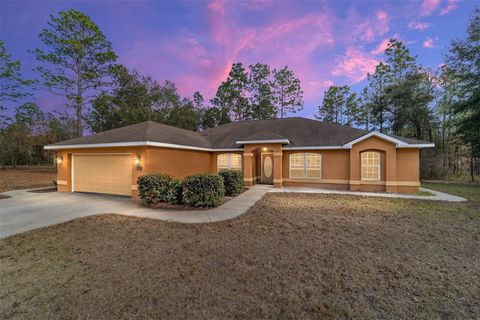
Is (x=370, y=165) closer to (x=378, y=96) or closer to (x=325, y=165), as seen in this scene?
(x=325, y=165)

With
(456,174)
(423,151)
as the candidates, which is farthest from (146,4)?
(456,174)

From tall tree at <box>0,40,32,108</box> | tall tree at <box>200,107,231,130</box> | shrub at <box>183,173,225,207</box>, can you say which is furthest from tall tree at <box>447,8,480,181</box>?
tall tree at <box>0,40,32,108</box>

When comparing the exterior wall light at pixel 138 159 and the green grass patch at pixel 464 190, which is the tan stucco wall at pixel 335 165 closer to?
the green grass patch at pixel 464 190

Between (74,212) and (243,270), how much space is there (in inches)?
281

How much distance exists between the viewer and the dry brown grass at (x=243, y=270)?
8.28 ft

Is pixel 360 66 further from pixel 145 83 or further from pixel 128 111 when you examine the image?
pixel 145 83

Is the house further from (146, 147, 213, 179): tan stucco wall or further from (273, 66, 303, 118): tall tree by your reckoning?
(273, 66, 303, 118): tall tree

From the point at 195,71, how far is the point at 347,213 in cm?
1612

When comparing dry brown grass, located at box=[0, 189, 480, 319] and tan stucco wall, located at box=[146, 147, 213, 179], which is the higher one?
tan stucco wall, located at box=[146, 147, 213, 179]

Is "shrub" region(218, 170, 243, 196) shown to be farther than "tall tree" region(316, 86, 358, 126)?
No

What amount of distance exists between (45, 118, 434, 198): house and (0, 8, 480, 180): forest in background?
7435mm

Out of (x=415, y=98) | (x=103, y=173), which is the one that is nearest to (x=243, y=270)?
(x=103, y=173)

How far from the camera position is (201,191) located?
7.61 m

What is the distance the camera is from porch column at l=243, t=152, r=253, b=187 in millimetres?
13312
